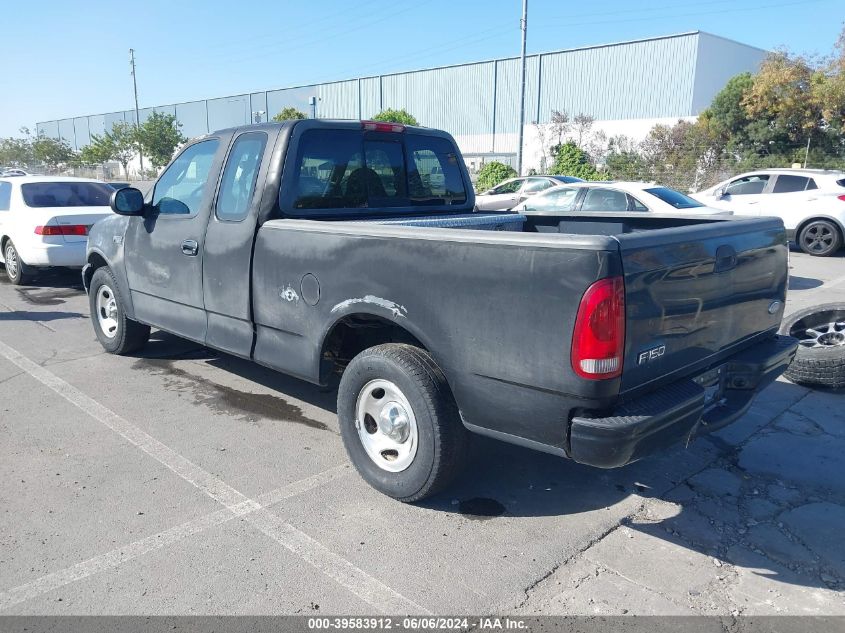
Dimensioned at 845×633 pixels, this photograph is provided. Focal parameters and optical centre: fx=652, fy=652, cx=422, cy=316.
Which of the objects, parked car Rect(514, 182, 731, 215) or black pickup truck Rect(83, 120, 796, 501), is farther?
parked car Rect(514, 182, 731, 215)

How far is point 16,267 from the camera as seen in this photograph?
10.2 metres

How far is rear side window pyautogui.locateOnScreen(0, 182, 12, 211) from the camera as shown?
32.8 ft

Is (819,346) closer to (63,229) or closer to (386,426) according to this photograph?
(386,426)

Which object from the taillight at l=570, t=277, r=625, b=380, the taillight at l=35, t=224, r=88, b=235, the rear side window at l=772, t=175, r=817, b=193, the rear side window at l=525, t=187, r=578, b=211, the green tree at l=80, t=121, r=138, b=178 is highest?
the green tree at l=80, t=121, r=138, b=178

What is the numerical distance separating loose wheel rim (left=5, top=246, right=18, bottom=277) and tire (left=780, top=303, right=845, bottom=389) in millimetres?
10500

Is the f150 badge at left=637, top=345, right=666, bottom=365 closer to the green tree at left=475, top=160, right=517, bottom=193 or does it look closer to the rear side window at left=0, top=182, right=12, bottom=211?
the rear side window at left=0, top=182, right=12, bottom=211

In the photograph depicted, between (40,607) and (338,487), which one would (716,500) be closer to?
(338,487)

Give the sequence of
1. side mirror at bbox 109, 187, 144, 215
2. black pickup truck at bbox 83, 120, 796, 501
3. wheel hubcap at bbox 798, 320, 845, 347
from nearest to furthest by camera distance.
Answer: black pickup truck at bbox 83, 120, 796, 501, side mirror at bbox 109, 187, 144, 215, wheel hubcap at bbox 798, 320, 845, 347

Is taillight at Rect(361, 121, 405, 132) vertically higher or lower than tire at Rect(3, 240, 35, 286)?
higher

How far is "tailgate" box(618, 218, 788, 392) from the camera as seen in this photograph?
2.81 metres

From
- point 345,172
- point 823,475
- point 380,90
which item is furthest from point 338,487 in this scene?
point 380,90

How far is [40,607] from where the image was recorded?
278 centimetres

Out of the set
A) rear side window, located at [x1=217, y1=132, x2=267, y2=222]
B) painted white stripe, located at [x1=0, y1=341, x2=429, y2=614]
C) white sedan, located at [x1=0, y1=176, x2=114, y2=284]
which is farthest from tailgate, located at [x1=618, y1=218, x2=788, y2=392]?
white sedan, located at [x1=0, y1=176, x2=114, y2=284]

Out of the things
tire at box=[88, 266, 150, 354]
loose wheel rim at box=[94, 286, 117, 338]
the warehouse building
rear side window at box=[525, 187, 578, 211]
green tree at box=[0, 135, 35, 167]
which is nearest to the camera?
tire at box=[88, 266, 150, 354]
